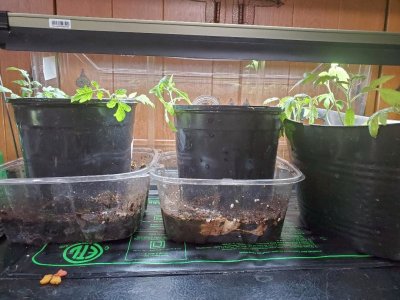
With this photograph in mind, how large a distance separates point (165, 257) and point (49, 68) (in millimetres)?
533

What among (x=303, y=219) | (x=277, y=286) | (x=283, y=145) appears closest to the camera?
(x=277, y=286)

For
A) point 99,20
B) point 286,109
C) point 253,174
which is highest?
point 99,20

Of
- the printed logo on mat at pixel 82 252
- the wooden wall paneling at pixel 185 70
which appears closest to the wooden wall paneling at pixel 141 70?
the wooden wall paneling at pixel 185 70

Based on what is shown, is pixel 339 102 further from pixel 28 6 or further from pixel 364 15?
pixel 28 6

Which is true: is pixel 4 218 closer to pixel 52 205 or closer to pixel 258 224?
pixel 52 205

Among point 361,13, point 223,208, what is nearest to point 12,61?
point 223,208

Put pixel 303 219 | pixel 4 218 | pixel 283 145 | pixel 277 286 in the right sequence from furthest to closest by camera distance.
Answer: pixel 283 145, pixel 303 219, pixel 4 218, pixel 277 286

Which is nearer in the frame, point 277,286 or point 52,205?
point 277,286

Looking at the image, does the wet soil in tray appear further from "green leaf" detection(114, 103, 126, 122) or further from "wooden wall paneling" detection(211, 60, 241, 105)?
"wooden wall paneling" detection(211, 60, 241, 105)

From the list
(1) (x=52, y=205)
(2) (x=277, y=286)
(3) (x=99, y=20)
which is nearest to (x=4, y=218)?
(1) (x=52, y=205)

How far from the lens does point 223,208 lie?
55 cm

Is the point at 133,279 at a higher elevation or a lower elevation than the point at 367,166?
lower

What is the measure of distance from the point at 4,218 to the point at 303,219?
63 centimetres

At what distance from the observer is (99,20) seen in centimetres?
43
